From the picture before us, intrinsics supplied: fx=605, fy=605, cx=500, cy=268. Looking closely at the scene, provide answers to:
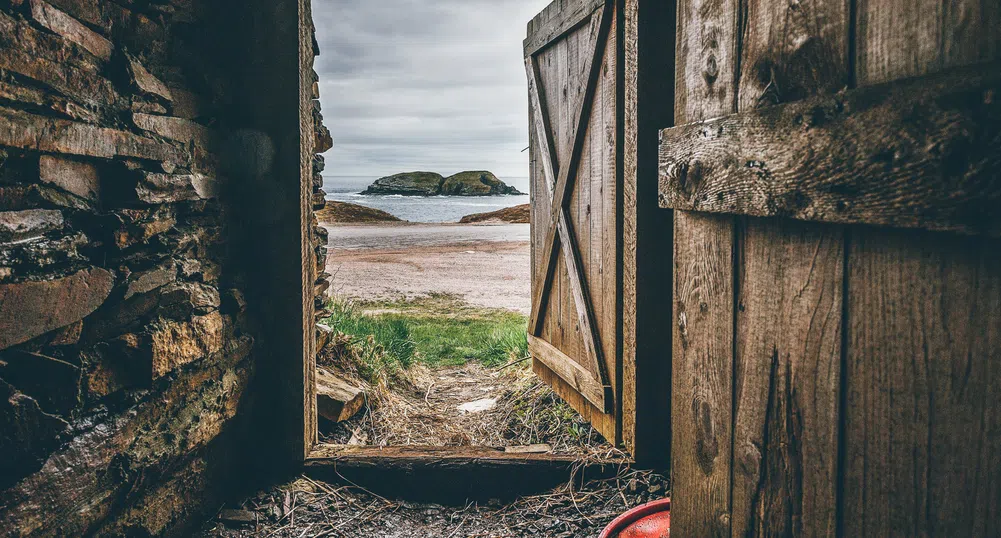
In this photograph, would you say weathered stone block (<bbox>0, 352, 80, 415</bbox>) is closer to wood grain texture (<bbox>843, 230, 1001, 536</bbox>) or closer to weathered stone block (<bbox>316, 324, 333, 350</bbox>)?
wood grain texture (<bbox>843, 230, 1001, 536</bbox>)

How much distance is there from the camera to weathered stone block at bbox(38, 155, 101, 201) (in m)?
1.60

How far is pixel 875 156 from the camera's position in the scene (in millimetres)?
843

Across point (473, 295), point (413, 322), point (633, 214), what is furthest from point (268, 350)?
point (473, 295)

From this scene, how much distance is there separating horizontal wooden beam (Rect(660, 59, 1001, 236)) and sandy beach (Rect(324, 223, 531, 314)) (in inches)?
242

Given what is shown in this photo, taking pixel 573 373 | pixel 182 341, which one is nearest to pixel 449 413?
pixel 573 373

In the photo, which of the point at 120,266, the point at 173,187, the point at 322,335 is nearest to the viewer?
the point at 120,266

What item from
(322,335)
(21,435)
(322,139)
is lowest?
(322,335)

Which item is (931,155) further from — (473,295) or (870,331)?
(473,295)

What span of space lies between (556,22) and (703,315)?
2.62m

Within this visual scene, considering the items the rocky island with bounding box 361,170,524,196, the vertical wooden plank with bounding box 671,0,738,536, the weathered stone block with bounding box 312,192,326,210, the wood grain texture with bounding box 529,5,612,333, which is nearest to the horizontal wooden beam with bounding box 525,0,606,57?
the wood grain texture with bounding box 529,5,612,333

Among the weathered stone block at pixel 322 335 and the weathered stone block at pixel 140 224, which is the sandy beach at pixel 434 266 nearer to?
the weathered stone block at pixel 322 335

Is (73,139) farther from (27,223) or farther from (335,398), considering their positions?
(335,398)

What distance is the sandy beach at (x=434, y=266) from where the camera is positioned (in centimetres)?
818

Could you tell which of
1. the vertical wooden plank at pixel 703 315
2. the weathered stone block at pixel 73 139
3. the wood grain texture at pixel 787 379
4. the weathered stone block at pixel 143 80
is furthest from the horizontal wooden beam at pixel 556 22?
the wood grain texture at pixel 787 379
